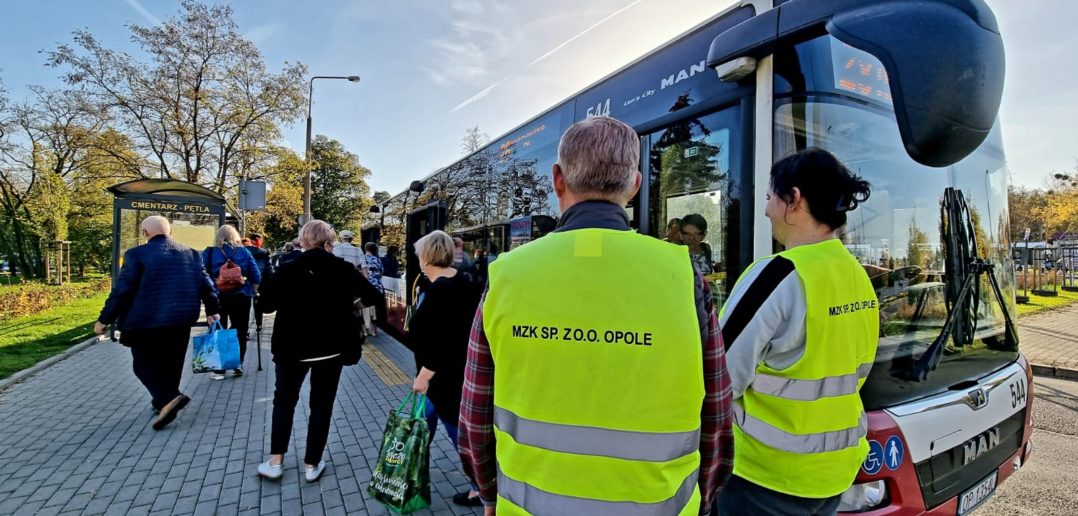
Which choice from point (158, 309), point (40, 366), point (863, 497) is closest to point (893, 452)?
point (863, 497)

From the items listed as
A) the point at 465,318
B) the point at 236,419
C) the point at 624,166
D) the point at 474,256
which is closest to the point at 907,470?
the point at 624,166

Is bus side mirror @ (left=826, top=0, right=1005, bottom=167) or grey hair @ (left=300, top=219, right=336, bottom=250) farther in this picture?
grey hair @ (left=300, top=219, right=336, bottom=250)

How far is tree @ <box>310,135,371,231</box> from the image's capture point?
48.5 metres

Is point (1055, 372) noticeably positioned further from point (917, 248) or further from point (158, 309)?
point (158, 309)

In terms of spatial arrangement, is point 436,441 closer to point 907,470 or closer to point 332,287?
point 332,287

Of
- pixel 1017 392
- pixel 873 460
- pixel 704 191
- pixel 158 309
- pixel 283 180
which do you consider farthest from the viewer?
pixel 283 180

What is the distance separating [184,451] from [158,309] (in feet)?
4.52

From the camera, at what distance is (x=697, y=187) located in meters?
2.94

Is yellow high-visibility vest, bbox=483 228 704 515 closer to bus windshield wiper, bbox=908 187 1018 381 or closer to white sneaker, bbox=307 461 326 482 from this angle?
bus windshield wiper, bbox=908 187 1018 381

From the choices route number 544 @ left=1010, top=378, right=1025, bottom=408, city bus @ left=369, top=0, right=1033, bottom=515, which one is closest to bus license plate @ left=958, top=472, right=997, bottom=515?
city bus @ left=369, top=0, right=1033, bottom=515

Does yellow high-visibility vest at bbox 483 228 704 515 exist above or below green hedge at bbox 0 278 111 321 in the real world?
above

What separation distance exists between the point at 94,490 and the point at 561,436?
4359 millimetres

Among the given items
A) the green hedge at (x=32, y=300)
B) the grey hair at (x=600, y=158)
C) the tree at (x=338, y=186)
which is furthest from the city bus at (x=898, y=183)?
the tree at (x=338, y=186)

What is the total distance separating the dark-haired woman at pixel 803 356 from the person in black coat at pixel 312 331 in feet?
9.88
